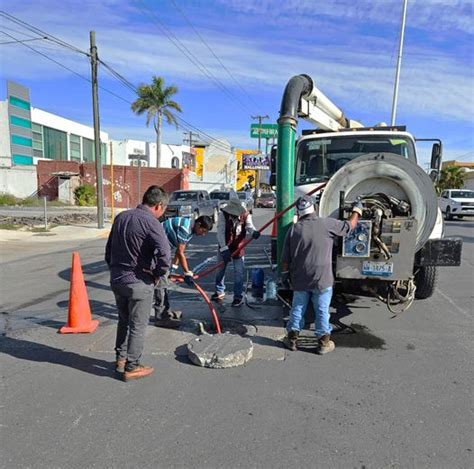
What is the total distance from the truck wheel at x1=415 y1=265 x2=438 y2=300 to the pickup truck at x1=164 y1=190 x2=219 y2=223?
38.8 feet

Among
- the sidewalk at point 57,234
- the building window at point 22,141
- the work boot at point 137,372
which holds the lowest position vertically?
the sidewalk at point 57,234

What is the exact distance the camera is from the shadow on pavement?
155 inches

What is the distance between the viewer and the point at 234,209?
5.86 meters

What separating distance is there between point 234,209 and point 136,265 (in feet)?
8.06

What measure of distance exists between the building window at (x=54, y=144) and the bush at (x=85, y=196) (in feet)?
42.9

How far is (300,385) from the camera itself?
11.9 ft

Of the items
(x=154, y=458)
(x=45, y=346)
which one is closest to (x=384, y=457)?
(x=154, y=458)

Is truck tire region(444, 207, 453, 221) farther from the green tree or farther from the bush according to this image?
the green tree

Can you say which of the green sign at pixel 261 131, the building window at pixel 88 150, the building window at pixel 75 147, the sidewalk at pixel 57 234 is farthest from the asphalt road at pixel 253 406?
the building window at pixel 88 150

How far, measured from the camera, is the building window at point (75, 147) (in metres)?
47.2

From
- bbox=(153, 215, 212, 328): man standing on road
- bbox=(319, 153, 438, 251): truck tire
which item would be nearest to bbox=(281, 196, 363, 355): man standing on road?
bbox=(319, 153, 438, 251): truck tire

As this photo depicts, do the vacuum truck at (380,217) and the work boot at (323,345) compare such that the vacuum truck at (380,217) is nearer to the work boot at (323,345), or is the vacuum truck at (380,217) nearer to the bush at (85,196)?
the work boot at (323,345)

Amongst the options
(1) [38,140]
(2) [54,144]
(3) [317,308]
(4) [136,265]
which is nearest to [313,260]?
(3) [317,308]

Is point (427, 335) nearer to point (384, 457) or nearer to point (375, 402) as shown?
point (375, 402)
